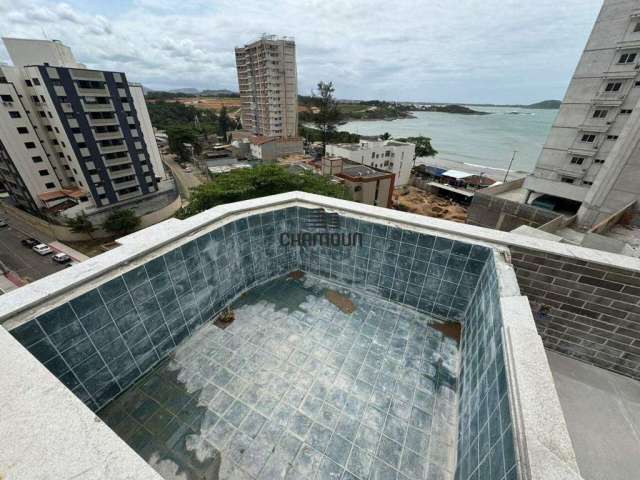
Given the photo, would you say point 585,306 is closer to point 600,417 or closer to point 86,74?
point 600,417

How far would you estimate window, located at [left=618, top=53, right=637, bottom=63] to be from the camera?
1356 centimetres

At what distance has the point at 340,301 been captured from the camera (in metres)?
3.89

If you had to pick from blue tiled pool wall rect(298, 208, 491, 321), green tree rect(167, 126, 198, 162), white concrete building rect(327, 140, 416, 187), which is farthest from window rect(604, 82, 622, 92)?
green tree rect(167, 126, 198, 162)

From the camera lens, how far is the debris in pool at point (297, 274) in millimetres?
4398

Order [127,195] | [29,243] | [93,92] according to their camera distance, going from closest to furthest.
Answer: [29,243]
[93,92]
[127,195]

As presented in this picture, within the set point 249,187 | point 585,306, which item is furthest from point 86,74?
point 585,306

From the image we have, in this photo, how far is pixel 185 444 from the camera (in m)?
2.32

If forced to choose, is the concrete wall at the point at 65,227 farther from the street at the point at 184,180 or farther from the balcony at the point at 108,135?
the balcony at the point at 108,135

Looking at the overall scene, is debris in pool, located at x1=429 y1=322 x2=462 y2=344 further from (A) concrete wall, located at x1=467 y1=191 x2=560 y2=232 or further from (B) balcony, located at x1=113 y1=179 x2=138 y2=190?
(B) balcony, located at x1=113 y1=179 x2=138 y2=190

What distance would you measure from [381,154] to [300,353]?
28981mm

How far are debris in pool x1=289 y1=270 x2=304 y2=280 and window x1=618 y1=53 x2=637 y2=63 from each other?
21637 millimetres

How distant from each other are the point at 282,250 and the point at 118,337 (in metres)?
2.35

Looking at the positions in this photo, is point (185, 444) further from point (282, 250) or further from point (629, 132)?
point (629, 132)

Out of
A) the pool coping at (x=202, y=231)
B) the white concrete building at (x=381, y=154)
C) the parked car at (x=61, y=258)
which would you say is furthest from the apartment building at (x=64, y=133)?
the pool coping at (x=202, y=231)
